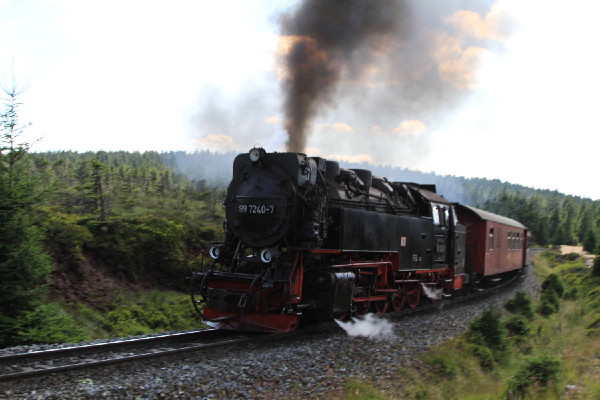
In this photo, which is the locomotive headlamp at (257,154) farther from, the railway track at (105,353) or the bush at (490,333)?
the bush at (490,333)

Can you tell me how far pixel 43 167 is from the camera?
16.3m

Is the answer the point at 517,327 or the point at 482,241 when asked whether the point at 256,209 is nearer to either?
the point at 517,327

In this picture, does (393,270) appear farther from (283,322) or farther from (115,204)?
(115,204)

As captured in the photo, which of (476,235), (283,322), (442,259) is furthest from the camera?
(476,235)

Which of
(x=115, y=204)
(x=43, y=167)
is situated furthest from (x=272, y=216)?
(x=43, y=167)

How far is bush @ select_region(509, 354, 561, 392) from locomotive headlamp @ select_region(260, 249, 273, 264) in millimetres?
4013

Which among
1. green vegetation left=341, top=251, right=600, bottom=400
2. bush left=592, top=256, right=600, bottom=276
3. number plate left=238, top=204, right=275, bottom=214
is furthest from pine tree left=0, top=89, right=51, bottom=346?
bush left=592, top=256, right=600, bottom=276

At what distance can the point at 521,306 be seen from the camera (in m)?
14.4

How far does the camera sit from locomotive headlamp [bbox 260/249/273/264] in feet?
28.2

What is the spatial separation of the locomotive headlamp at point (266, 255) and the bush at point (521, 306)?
8712 mm

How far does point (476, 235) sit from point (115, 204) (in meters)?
12.0

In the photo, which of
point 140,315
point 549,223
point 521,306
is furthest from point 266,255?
point 549,223

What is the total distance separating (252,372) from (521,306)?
34.4 ft

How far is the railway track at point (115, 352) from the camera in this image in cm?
597
